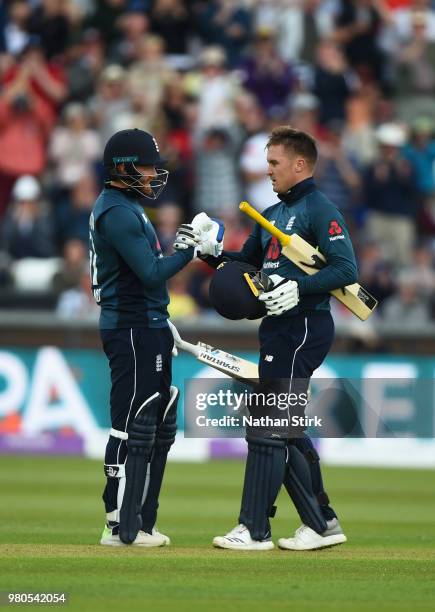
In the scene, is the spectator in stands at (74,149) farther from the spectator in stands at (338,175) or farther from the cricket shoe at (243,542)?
the cricket shoe at (243,542)

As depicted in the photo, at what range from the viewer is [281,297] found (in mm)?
8188

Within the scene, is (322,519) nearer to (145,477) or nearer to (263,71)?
(145,477)

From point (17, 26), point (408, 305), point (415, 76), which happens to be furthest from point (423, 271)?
point (17, 26)

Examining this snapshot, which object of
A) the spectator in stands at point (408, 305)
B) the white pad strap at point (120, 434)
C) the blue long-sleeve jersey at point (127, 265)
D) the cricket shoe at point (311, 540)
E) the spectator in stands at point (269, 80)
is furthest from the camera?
the spectator in stands at point (269, 80)

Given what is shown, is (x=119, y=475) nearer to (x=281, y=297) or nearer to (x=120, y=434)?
(x=120, y=434)

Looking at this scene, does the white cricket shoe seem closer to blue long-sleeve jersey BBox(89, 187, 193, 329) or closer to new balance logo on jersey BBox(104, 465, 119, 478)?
new balance logo on jersey BBox(104, 465, 119, 478)

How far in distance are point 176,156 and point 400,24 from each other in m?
3.95

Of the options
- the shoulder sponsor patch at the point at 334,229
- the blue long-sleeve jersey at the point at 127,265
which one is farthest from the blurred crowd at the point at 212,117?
the shoulder sponsor patch at the point at 334,229

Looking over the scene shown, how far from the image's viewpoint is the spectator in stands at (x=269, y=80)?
19625mm

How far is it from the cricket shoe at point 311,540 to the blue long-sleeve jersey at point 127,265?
56.4 inches

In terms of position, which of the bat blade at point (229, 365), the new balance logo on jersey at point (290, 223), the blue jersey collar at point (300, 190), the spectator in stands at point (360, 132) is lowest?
the bat blade at point (229, 365)

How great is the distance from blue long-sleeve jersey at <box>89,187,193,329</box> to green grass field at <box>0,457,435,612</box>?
1.33 meters

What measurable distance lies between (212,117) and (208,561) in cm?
1184

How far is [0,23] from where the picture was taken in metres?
20.6
